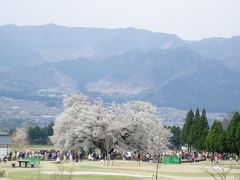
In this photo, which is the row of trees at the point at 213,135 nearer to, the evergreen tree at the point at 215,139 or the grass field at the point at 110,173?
the evergreen tree at the point at 215,139

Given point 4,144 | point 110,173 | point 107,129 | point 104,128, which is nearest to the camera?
point 110,173

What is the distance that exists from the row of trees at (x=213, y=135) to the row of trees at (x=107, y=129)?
544 cm

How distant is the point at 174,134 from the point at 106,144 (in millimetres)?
45339

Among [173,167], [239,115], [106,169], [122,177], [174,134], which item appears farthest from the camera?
[174,134]

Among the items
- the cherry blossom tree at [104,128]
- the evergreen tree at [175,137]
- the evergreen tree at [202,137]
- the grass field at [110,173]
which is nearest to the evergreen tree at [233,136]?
the cherry blossom tree at [104,128]

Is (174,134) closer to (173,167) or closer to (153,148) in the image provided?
(153,148)

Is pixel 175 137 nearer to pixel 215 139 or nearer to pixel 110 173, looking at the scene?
pixel 215 139

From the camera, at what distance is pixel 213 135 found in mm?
66000

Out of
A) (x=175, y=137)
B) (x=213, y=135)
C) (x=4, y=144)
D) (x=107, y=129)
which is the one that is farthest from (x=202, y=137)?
(x=175, y=137)

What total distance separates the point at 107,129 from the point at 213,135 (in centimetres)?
1112

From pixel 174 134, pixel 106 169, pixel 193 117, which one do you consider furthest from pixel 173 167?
pixel 174 134

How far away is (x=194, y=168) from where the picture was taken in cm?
4806

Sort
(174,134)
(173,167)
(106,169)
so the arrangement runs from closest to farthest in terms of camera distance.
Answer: (106,169)
(173,167)
(174,134)

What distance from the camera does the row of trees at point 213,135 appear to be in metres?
60.4
